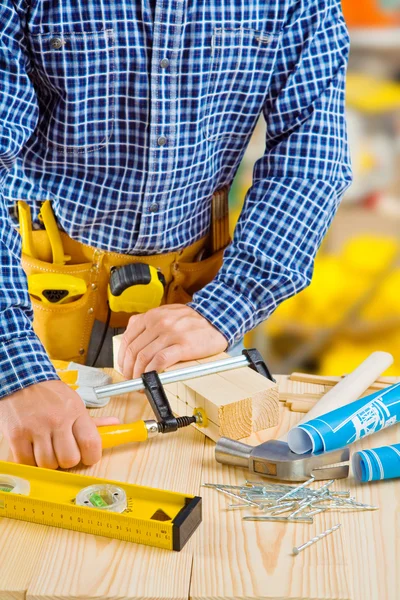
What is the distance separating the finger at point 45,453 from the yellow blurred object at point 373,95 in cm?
195

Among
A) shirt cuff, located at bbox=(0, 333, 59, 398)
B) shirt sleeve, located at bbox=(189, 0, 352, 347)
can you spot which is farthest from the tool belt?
shirt cuff, located at bbox=(0, 333, 59, 398)

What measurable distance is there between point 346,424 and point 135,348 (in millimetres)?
445

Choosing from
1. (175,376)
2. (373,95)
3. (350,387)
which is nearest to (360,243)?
(373,95)

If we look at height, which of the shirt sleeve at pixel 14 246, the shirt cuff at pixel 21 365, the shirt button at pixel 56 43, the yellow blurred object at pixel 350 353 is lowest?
the yellow blurred object at pixel 350 353

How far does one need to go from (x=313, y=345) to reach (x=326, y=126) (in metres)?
1.48

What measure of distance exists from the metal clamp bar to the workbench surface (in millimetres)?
245

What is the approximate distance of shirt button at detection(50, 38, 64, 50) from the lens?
1407 mm

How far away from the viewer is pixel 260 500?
3.54ft

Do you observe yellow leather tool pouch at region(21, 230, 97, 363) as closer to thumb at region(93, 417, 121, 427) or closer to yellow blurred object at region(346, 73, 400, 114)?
thumb at region(93, 417, 121, 427)

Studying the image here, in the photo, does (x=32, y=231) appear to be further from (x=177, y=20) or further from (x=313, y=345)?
(x=313, y=345)

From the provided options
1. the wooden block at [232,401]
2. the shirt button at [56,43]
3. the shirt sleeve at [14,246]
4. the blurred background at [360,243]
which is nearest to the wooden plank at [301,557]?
the wooden block at [232,401]

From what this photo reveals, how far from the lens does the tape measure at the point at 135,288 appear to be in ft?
5.29

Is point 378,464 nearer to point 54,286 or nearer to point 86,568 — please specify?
point 86,568

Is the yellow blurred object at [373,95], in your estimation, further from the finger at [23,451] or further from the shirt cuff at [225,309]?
the finger at [23,451]
